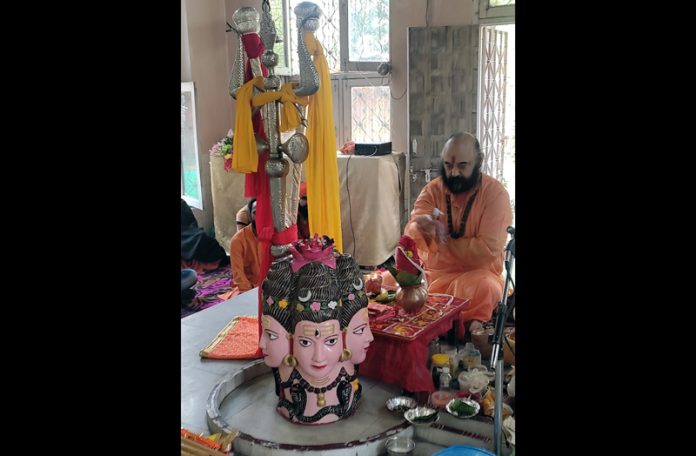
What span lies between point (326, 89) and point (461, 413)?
2128 mm

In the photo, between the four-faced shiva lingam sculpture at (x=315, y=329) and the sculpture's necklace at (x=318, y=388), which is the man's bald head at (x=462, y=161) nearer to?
the four-faced shiva lingam sculpture at (x=315, y=329)

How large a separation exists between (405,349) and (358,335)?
1.39 feet

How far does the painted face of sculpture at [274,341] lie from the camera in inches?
139

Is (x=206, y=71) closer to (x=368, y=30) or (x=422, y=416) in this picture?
(x=368, y=30)

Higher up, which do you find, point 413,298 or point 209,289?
point 413,298

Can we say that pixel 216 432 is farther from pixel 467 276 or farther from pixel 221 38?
pixel 221 38

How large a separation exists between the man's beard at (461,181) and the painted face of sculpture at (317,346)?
6.06 feet

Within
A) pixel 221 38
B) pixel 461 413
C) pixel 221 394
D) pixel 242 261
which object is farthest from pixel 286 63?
pixel 461 413

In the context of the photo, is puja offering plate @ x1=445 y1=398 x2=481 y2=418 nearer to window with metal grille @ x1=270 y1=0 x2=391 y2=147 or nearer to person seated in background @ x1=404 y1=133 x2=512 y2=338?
person seated in background @ x1=404 y1=133 x2=512 y2=338

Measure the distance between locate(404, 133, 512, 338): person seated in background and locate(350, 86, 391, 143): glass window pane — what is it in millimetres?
3129

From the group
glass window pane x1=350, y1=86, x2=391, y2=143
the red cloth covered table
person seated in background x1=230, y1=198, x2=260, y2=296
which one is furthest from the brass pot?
glass window pane x1=350, y1=86, x2=391, y2=143

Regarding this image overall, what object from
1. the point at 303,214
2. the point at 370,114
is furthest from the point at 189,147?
the point at 303,214

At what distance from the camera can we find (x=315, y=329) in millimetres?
3439

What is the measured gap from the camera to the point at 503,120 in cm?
719
